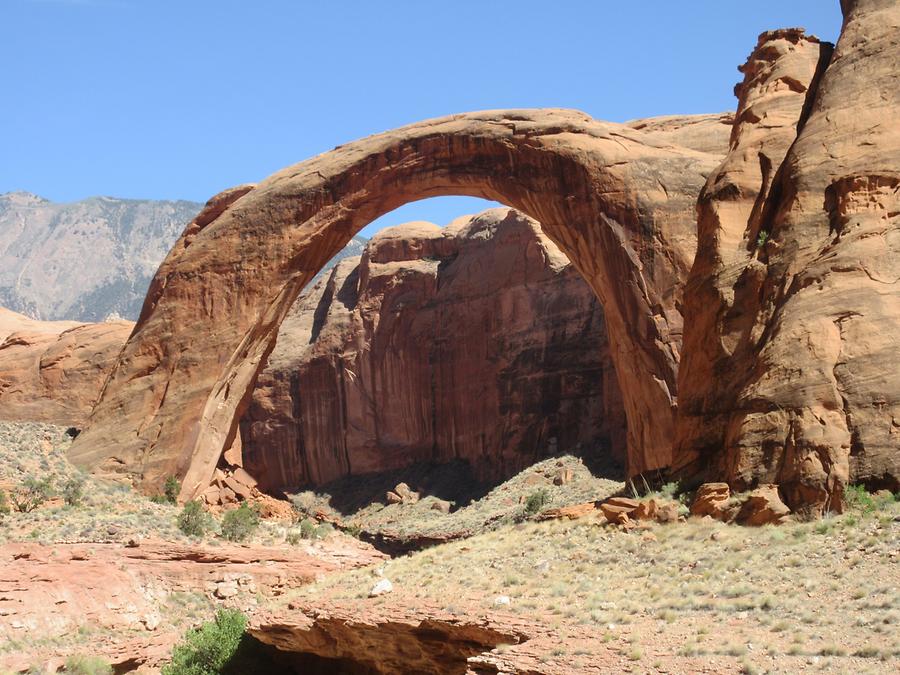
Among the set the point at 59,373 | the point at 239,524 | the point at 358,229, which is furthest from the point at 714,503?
the point at 59,373

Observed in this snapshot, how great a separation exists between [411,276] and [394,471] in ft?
24.3

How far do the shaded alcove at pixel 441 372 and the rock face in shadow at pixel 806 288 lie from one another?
18422mm

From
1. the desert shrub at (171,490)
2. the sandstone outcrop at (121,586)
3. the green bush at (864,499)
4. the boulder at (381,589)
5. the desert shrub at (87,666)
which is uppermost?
the green bush at (864,499)

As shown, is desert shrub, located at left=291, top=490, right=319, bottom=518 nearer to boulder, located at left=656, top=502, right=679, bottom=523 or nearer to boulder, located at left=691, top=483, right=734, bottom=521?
boulder, located at left=656, top=502, right=679, bottom=523

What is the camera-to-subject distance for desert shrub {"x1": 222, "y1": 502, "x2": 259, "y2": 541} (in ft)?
86.6

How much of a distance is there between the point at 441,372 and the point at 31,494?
67.9 feet

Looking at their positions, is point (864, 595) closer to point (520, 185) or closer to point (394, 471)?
point (520, 185)

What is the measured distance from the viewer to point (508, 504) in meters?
35.0

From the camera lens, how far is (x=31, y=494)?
2561cm

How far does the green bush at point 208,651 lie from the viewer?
18.2 m

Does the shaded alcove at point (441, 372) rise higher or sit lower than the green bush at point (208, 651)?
higher

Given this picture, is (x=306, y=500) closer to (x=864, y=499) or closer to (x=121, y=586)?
(x=121, y=586)

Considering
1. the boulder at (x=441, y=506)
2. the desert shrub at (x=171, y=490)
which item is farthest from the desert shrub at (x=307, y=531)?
the boulder at (x=441, y=506)

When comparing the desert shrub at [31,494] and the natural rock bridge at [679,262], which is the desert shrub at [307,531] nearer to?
the natural rock bridge at [679,262]
